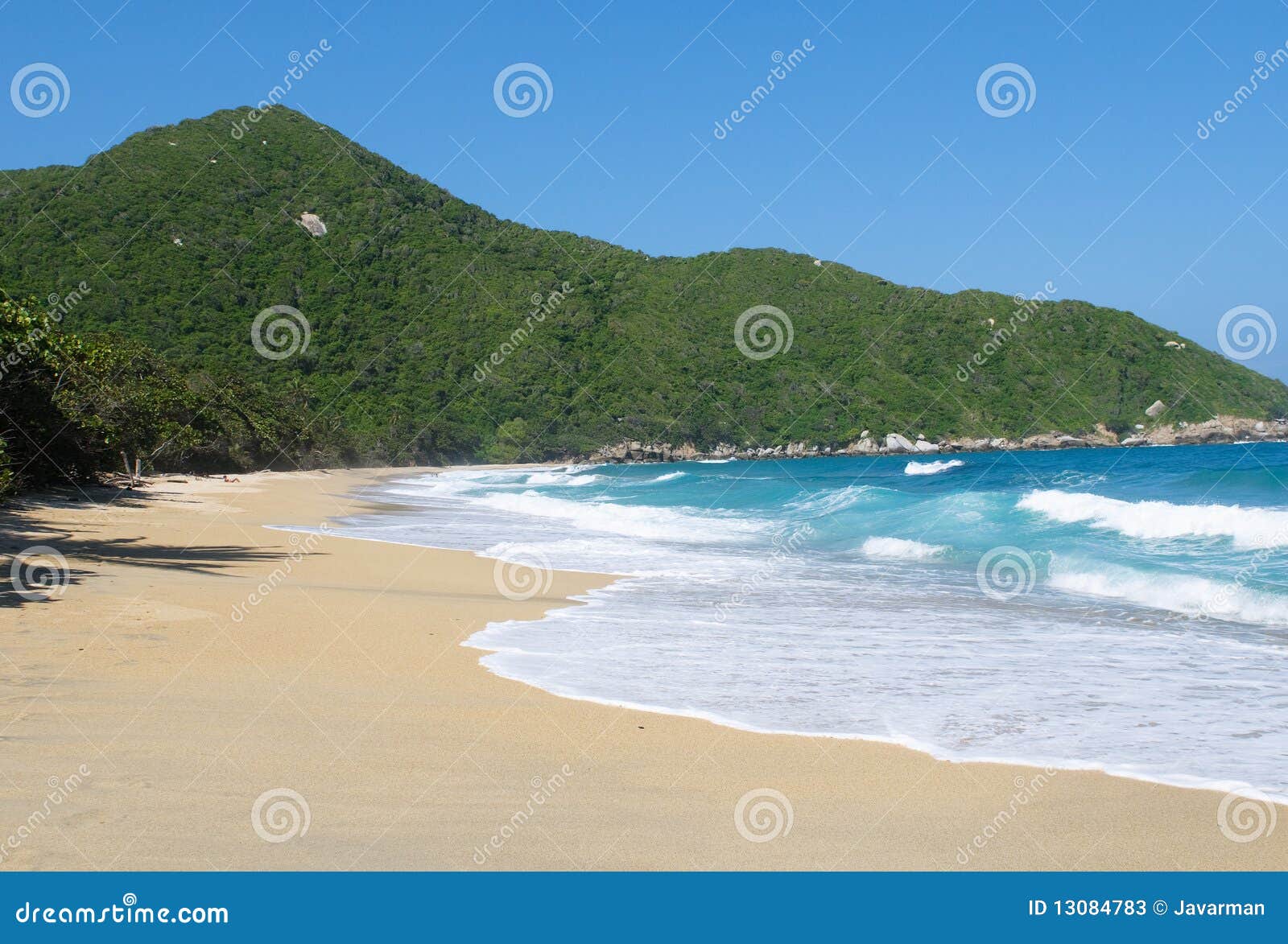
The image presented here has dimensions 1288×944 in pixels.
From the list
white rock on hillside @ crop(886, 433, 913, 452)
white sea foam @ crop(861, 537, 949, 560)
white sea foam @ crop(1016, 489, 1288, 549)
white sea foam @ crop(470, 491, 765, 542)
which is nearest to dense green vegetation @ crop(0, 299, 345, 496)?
white sea foam @ crop(470, 491, 765, 542)

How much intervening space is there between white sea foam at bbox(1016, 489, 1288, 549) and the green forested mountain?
4602 cm

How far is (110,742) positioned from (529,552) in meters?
10.7

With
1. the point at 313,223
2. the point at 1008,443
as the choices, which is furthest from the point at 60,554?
the point at 1008,443

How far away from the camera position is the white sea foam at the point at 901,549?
52.2 feet

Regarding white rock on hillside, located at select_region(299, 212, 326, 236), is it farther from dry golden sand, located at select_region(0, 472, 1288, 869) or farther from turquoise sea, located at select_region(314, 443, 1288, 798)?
dry golden sand, located at select_region(0, 472, 1288, 869)

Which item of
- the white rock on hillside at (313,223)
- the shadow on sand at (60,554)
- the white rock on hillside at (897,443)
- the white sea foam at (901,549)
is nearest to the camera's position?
the shadow on sand at (60,554)

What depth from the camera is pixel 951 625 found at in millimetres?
9258

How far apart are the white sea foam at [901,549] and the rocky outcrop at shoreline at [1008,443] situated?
68759mm

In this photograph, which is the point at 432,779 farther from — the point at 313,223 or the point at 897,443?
the point at 897,443

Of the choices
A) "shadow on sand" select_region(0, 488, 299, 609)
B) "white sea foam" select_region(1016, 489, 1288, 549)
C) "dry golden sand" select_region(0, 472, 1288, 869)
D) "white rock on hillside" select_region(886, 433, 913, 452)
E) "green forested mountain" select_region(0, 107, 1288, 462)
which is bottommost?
"shadow on sand" select_region(0, 488, 299, 609)

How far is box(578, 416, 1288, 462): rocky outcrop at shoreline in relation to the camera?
82.6 meters

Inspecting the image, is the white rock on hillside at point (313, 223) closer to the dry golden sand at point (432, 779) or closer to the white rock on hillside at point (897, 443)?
the white rock on hillside at point (897, 443)

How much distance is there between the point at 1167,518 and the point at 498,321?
6413cm

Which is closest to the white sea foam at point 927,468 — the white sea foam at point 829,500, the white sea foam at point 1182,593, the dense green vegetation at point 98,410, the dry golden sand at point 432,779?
the white sea foam at point 829,500
